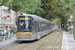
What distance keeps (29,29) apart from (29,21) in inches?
33.3

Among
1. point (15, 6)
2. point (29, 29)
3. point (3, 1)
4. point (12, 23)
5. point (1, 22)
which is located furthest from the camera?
point (12, 23)

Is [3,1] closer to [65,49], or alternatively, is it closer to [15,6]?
[15,6]

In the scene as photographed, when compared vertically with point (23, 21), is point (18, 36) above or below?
below

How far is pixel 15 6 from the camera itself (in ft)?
69.8

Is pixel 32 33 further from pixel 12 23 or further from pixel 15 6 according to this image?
pixel 12 23

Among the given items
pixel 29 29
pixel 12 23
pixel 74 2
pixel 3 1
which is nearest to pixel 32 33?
pixel 29 29

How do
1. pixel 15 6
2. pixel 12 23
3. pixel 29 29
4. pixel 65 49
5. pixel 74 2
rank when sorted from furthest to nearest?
pixel 12 23, pixel 15 6, pixel 74 2, pixel 29 29, pixel 65 49

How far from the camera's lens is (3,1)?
640 inches

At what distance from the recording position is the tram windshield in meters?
17.2

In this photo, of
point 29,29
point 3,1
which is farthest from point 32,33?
point 3,1

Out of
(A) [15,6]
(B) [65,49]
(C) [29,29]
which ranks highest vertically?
(A) [15,6]

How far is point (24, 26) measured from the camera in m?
17.2

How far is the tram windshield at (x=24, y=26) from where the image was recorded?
Answer: 1723cm

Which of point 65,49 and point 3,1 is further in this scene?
point 3,1
